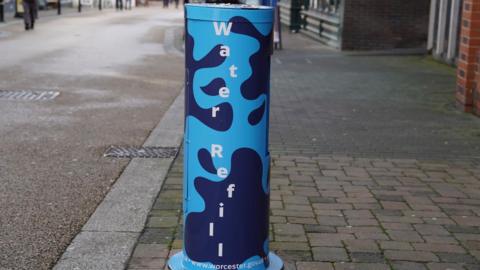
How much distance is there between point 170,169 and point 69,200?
3.78ft

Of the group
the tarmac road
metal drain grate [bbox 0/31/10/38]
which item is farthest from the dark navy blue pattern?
metal drain grate [bbox 0/31/10/38]

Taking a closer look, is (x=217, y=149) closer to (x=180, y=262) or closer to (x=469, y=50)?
(x=180, y=262)

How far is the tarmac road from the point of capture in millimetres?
4930

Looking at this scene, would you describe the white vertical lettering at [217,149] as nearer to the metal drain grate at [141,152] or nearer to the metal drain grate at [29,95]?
the metal drain grate at [141,152]

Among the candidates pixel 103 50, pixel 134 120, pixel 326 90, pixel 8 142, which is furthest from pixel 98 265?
pixel 103 50

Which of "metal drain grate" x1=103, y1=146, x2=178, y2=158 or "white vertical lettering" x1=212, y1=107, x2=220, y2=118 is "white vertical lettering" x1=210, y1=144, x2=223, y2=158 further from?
"metal drain grate" x1=103, y1=146, x2=178, y2=158

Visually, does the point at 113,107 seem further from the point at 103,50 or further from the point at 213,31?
the point at 103,50

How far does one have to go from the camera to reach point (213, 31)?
11.3 feet

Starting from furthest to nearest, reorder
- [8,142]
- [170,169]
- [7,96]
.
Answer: [7,96], [8,142], [170,169]

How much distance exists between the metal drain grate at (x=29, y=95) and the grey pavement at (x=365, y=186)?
339 cm

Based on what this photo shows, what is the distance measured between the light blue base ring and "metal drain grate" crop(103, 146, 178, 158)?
9.80 feet

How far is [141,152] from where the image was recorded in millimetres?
7211

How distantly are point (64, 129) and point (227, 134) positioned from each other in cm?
521

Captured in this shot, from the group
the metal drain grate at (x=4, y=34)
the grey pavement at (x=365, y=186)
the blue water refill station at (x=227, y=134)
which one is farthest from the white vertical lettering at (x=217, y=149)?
the metal drain grate at (x=4, y=34)
